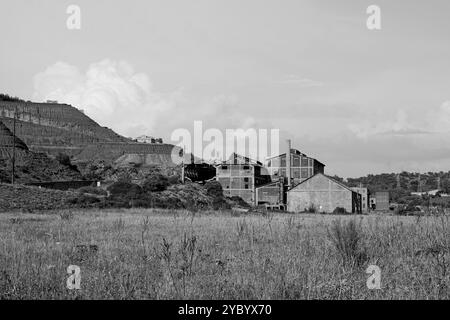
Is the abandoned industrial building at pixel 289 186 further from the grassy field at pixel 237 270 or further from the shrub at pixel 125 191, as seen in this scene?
the grassy field at pixel 237 270

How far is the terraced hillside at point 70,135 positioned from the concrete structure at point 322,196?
221ft

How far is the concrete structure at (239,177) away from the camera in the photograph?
8556cm

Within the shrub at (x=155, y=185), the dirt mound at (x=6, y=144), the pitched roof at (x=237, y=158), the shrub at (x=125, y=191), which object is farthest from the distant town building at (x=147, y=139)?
the shrub at (x=125, y=191)

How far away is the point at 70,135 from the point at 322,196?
3833 inches

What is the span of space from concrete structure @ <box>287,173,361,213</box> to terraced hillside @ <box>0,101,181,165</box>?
221 feet

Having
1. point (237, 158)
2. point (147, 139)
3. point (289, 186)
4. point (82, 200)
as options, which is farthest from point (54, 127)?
point (82, 200)

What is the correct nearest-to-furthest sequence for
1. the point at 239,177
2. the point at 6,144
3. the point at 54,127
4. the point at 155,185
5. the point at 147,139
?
the point at 155,185 → the point at 239,177 → the point at 6,144 → the point at 54,127 → the point at 147,139

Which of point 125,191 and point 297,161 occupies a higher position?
point 297,161

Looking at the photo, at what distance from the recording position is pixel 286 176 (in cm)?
8806

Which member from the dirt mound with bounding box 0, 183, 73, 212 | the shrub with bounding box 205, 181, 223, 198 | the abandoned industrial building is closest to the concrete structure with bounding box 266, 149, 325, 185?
the abandoned industrial building

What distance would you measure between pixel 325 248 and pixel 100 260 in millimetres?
3952

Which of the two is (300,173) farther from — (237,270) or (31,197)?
(237,270)

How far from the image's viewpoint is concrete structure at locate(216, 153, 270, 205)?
8556 centimetres

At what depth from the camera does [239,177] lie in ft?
283
